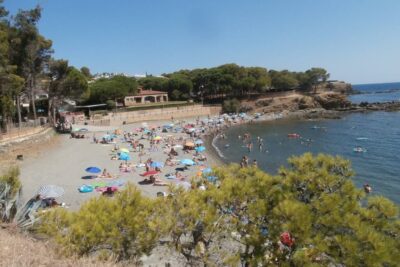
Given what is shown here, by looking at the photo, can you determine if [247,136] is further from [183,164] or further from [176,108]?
[176,108]

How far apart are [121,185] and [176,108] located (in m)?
48.3

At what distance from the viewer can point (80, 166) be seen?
2762 cm

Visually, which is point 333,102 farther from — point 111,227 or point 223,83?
point 111,227

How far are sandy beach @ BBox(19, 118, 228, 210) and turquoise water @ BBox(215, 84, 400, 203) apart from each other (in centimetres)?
567

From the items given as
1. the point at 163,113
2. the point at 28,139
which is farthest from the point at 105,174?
the point at 163,113

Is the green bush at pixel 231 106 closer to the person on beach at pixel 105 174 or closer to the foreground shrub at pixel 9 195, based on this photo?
the person on beach at pixel 105 174

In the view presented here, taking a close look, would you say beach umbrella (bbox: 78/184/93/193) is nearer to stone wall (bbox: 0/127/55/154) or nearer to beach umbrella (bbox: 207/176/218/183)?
stone wall (bbox: 0/127/55/154)

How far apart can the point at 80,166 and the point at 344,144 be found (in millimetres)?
30833

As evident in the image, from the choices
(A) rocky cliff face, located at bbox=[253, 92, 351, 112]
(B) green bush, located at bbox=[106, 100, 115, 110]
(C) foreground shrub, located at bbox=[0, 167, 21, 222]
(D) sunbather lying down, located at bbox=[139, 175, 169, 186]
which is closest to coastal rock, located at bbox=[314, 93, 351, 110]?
(A) rocky cliff face, located at bbox=[253, 92, 351, 112]

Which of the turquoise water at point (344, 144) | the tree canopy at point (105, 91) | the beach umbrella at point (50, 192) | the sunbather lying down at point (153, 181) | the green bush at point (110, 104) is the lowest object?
the turquoise water at point (344, 144)

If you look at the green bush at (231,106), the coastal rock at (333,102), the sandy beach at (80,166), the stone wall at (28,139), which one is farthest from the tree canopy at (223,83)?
the stone wall at (28,139)

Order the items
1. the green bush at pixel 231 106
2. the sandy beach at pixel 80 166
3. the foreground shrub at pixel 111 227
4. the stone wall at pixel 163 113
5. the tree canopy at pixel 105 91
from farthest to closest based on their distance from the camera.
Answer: the green bush at pixel 231 106, the tree canopy at pixel 105 91, the stone wall at pixel 163 113, the sandy beach at pixel 80 166, the foreground shrub at pixel 111 227

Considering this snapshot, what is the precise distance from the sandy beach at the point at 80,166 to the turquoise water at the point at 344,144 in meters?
5.67

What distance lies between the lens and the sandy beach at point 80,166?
21516 mm
